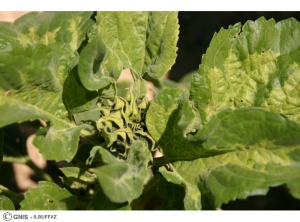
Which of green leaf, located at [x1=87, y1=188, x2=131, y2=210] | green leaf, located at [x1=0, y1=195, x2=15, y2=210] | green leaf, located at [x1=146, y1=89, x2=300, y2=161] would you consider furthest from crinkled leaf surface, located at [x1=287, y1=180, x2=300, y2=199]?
green leaf, located at [x1=0, y1=195, x2=15, y2=210]

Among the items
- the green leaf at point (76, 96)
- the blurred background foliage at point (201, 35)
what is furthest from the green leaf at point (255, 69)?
the blurred background foliage at point (201, 35)

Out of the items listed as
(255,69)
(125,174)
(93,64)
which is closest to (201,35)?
(255,69)

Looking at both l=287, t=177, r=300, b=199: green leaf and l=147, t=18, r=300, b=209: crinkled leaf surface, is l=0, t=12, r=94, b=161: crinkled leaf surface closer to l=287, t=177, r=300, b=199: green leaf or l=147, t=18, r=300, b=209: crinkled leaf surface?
l=147, t=18, r=300, b=209: crinkled leaf surface

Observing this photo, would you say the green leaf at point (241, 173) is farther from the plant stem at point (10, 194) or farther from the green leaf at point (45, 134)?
the plant stem at point (10, 194)

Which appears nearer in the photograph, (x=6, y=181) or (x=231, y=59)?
(x=231, y=59)
